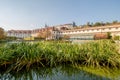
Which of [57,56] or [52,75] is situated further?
[57,56]

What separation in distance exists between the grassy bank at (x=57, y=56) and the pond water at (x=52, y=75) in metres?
0.35

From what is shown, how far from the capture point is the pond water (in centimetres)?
496

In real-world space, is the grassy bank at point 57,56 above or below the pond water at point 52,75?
above

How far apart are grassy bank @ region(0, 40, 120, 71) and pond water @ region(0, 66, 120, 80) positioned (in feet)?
1.14

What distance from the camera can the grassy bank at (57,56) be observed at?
5842 millimetres

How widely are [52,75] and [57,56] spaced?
1412mm

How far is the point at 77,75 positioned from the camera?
209 inches

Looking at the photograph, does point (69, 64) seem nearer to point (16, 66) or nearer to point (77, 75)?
point (77, 75)

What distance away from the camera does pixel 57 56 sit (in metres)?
6.58

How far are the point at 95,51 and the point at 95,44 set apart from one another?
806 millimetres

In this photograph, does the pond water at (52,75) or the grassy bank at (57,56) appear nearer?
the pond water at (52,75)

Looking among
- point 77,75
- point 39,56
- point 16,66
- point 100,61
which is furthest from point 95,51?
point 16,66

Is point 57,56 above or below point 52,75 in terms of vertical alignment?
above

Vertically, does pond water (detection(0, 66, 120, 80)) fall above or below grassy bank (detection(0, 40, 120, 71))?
below
